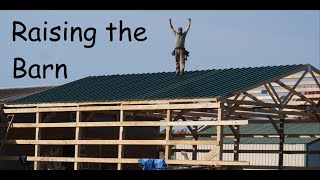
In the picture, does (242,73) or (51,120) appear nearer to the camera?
(242,73)

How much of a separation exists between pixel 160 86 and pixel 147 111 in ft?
3.72

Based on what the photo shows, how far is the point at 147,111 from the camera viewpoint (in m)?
25.4

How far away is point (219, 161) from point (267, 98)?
7257 mm

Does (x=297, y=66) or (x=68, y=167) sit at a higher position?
(x=297, y=66)

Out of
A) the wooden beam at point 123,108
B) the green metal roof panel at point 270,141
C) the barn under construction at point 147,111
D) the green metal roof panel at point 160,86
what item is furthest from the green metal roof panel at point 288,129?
the wooden beam at point 123,108

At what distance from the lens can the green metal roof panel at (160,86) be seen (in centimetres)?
2238

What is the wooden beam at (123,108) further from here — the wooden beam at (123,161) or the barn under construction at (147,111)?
the wooden beam at (123,161)

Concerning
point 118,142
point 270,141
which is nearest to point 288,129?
point 270,141

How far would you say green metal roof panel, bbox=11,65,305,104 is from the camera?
73.4 ft

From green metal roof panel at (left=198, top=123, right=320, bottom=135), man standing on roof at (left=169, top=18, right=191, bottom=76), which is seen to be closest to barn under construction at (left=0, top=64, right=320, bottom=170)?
man standing on roof at (left=169, top=18, right=191, bottom=76)

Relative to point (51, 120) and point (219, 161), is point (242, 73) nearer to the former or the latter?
point (219, 161)

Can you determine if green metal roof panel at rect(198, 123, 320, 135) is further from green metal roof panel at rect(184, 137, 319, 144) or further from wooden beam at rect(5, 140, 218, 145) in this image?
wooden beam at rect(5, 140, 218, 145)
